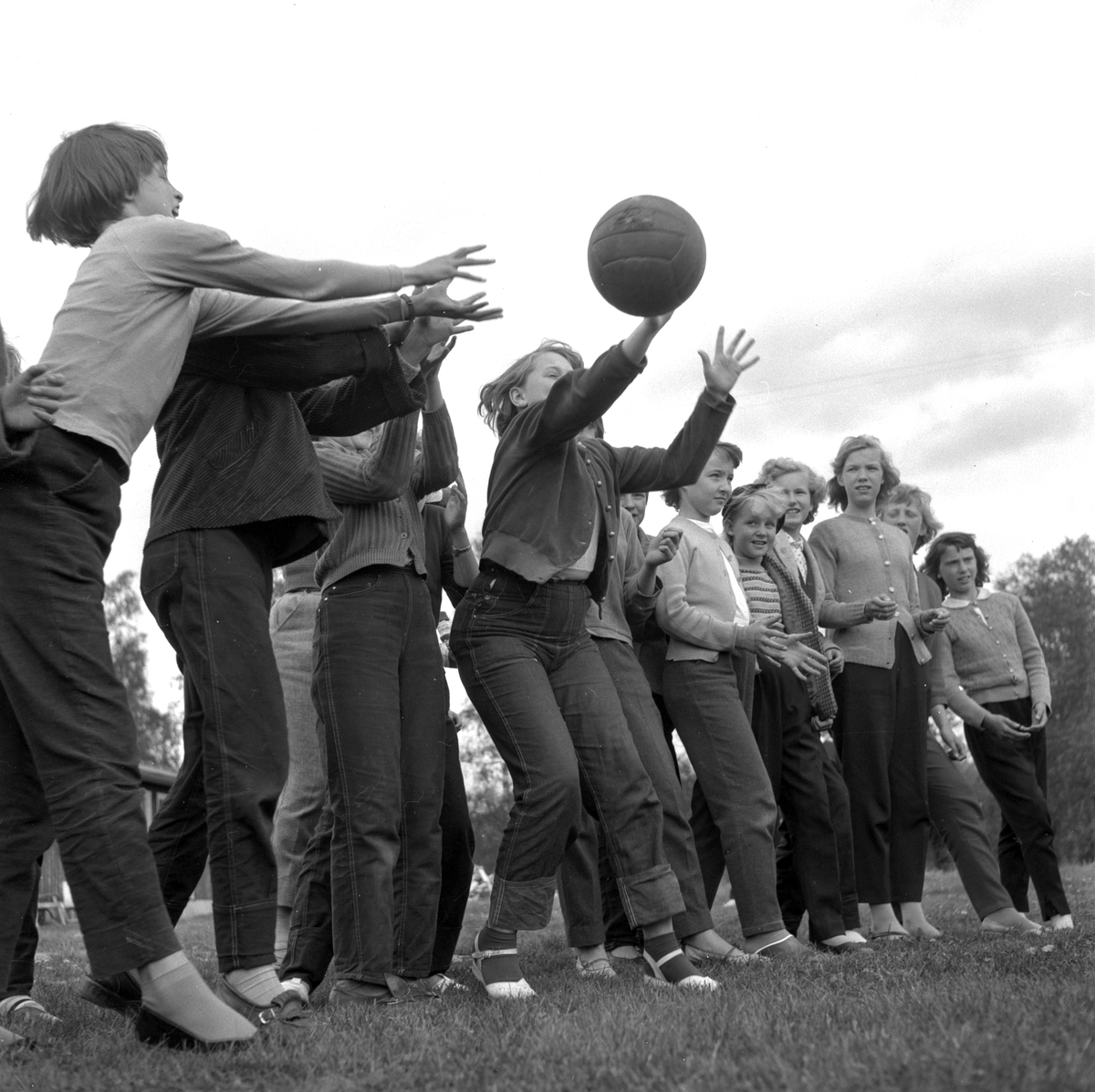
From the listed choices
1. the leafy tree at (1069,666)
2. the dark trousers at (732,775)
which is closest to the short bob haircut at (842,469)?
the dark trousers at (732,775)

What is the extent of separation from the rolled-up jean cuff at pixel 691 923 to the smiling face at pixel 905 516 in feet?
11.8

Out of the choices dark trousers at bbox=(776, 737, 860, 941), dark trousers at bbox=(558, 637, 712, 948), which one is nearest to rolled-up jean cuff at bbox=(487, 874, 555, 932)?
dark trousers at bbox=(558, 637, 712, 948)

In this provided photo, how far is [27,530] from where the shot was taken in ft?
11.5

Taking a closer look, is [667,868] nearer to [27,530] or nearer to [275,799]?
[275,799]

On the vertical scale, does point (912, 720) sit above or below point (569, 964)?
above

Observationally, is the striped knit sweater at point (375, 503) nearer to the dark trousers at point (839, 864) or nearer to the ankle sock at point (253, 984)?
the ankle sock at point (253, 984)

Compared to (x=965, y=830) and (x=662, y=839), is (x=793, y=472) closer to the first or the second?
(x=965, y=830)

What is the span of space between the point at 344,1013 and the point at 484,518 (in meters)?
1.87

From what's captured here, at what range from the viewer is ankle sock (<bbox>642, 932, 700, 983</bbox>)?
4820 millimetres

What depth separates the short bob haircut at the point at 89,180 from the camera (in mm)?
3990

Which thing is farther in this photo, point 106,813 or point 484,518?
point 484,518

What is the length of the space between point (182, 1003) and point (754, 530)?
4.24 meters

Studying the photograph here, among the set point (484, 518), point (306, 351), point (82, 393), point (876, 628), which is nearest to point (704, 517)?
point (876, 628)

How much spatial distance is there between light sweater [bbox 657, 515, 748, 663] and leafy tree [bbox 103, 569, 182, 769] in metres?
39.6
